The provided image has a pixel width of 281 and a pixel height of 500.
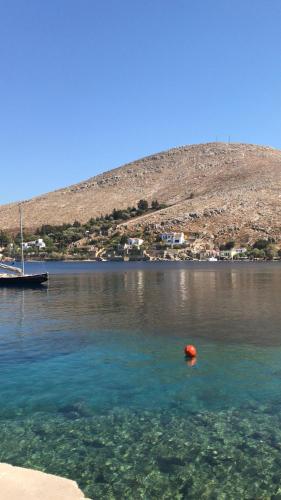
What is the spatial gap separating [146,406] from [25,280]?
170ft

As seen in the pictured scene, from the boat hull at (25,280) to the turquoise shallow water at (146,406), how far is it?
3189 cm

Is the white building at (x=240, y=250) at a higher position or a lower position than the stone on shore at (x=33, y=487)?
higher

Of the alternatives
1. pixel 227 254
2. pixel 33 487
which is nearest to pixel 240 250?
pixel 227 254

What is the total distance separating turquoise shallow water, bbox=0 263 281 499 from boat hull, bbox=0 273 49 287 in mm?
31893

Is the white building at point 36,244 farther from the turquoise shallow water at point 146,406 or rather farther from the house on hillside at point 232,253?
the turquoise shallow water at point 146,406

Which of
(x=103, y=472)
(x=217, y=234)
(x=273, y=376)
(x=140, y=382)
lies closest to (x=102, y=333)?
(x=140, y=382)

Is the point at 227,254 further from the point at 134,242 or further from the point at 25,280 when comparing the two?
the point at 25,280

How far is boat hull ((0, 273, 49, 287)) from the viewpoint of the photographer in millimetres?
63266

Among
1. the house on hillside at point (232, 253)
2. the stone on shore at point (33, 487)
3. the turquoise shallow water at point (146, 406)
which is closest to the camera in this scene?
the stone on shore at point (33, 487)

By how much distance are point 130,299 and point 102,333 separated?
736 inches

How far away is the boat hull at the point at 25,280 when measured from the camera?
63266 mm

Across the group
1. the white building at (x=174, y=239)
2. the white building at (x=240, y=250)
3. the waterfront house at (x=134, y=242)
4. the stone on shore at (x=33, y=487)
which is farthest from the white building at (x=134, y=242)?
the stone on shore at (x=33, y=487)

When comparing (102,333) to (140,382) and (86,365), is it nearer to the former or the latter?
(86,365)

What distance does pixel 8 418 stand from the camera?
550 inches
